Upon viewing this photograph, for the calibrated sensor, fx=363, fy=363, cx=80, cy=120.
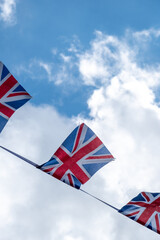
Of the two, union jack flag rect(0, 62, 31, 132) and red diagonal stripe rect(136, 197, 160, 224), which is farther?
union jack flag rect(0, 62, 31, 132)

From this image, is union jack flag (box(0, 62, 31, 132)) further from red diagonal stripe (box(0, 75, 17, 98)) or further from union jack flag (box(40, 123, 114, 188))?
union jack flag (box(40, 123, 114, 188))

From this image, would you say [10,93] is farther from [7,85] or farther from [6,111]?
[6,111]

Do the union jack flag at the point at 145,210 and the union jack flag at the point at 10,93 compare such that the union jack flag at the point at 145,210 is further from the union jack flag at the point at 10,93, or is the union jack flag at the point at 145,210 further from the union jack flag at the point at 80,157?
the union jack flag at the point at 10,93

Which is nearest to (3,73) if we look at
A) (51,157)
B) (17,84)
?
(17,84)

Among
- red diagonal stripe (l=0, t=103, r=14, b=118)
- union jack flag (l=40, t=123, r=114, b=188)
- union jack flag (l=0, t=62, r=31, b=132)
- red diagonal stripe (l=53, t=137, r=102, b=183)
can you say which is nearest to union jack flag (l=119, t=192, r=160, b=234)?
union jack flag (l=40, t=123, r=114, b=188)

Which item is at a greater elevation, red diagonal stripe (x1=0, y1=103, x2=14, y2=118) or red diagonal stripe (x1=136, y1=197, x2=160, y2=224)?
red diagonal stripe (x1=136, y1=197, x2=160, y2=224)

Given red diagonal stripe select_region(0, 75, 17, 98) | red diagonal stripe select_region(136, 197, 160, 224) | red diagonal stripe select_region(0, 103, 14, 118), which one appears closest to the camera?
red diagonal stripe select_region(136, 197, 160, 224)

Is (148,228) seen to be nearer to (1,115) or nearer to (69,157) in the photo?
(69,157)

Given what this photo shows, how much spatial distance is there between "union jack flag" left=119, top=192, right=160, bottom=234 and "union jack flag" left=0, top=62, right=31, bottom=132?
7.17 metres

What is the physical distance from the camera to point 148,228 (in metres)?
17.1

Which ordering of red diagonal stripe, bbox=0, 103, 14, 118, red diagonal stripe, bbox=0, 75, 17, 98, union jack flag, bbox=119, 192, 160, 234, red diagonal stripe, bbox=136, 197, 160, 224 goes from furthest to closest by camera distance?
1. red diagonal stripe, bbox=0, 75, 17, 98
2. red diagonal stripe, bbox=0, 103, 14, 118
3. red diagonal stripe, bbox=136, 197, 160, 224
4. union jack flag, bbox=119, 192, 160, 234

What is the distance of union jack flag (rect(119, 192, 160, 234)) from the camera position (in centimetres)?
1720

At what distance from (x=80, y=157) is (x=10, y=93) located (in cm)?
466

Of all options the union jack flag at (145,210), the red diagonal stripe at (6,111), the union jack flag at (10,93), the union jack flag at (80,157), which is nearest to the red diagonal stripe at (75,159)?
the union jack flag at (80,157)
